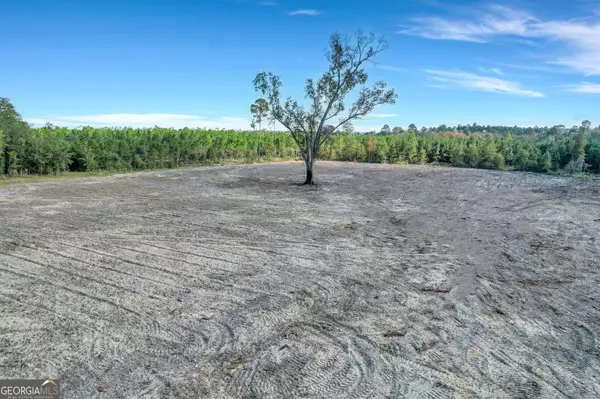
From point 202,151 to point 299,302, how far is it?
25.5 metres

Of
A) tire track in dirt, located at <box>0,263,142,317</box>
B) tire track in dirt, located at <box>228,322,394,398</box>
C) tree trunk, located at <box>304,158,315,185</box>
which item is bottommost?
tire track in dirt, located at <box>228,322,394,398</box>

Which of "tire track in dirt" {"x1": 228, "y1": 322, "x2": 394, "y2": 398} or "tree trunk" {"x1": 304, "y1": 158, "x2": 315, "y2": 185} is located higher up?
"tree trunk" {"x1": 304, "y1": 158, "x2": 315, "y2": 185}

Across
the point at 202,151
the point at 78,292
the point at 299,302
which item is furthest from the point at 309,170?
the point at 78,292

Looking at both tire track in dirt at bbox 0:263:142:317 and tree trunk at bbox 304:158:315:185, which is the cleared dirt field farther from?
tree trunk at bbox 304:158:315:185

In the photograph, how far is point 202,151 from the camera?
99.9 feet

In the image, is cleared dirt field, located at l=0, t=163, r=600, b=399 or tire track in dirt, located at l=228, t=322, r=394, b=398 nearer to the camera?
tire track in dirt, located at l=228, t=322, r=394, b=398

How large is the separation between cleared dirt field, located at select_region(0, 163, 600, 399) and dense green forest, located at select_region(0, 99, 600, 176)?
344 inches

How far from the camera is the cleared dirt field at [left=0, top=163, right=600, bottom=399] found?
4.44m

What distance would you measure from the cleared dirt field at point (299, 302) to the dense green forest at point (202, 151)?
28.6ft

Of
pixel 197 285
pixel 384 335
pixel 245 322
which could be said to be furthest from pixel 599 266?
pixel 197 285

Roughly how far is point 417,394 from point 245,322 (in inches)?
93.2

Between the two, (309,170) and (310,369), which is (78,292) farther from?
(309,170)

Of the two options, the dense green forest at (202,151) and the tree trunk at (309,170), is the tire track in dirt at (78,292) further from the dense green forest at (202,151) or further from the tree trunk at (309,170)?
the dense green forest at (202,151)

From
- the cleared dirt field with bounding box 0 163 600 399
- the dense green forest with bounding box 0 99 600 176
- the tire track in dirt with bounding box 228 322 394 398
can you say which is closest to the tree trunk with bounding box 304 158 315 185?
the dense green forest with bounding box 0 99 600 176
